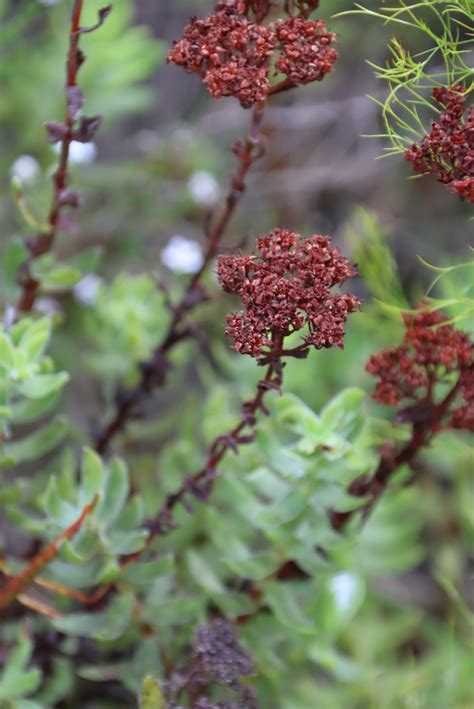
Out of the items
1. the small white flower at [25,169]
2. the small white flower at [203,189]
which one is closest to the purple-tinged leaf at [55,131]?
the small white flower at [25,169]

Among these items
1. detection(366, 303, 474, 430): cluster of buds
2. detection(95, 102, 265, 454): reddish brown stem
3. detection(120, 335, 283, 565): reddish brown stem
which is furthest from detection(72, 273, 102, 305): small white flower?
detection(366, 303, 474, 430): cluster of buds

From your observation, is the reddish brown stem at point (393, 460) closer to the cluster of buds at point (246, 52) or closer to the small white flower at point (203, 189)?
the cluster of buds at point (246, 52)

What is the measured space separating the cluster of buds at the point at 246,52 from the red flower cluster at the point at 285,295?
0.15 metres

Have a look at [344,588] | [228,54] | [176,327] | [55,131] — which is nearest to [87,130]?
[55,131]

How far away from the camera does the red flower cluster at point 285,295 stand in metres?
0.74

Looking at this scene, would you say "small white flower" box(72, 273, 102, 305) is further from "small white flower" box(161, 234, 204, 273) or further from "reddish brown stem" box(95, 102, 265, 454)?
"reddish brown stem" box(95, 102, 265, 454)

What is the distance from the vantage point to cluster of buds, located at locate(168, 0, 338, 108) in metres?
0.82

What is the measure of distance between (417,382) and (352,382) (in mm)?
732

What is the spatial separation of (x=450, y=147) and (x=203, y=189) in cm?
128

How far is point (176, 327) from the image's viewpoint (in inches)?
50.9

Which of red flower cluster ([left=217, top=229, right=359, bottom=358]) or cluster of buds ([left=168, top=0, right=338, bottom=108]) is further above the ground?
A: cluster of buds ([left=168, top=0, right=338, bottom=108])

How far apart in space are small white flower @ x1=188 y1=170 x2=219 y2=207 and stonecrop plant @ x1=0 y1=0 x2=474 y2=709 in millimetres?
531

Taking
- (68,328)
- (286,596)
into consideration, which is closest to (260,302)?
(286,596)

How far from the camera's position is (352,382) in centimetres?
164
